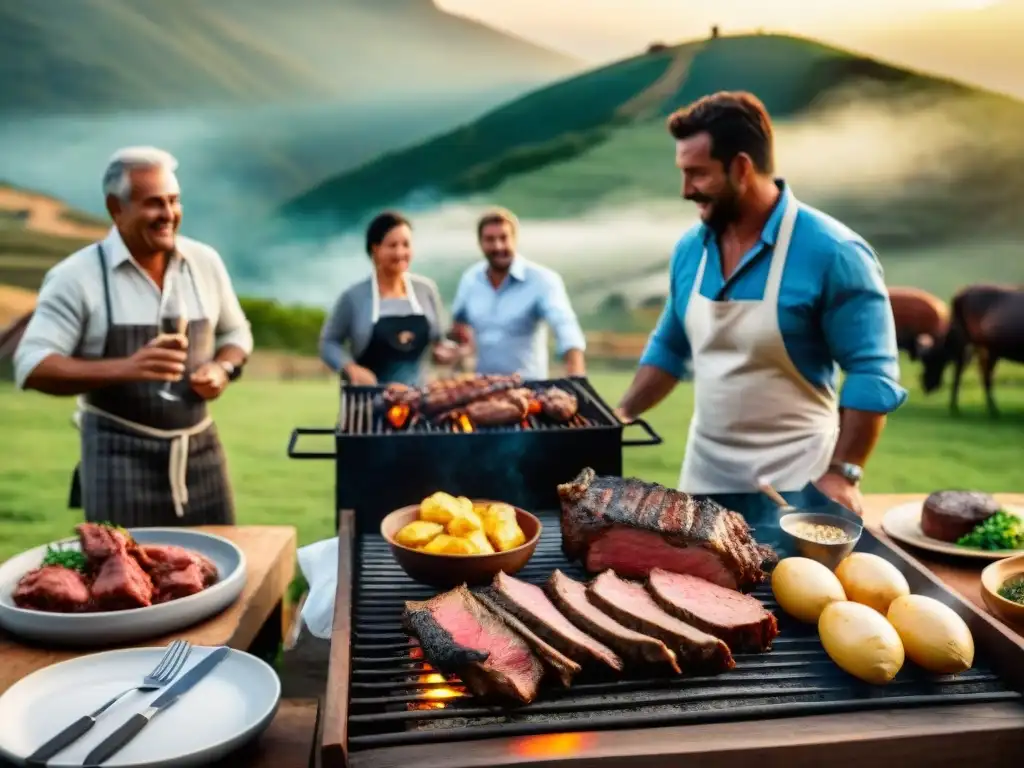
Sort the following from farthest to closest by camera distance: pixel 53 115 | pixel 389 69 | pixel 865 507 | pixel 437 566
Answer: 1. pixel 389 69
2. pixel 53 115
3. pixel 865 507
4. pixel 437 566

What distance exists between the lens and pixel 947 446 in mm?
11703

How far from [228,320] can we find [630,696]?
10.0 feet

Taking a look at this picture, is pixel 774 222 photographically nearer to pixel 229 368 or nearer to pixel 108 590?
pixel 229 368

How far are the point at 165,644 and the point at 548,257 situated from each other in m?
16.2

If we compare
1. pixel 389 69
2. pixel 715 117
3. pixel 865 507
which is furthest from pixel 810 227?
pixel 389 69

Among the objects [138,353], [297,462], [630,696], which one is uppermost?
[138,353]

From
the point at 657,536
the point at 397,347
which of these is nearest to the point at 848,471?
the point at 657,536

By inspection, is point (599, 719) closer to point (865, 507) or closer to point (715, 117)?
point (865, 507)

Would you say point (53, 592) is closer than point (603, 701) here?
No

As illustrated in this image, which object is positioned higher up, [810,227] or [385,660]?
[810,227]

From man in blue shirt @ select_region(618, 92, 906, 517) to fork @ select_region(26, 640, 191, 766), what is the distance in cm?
186

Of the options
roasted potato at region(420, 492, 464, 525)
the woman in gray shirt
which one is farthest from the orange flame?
the woman in gray shirt

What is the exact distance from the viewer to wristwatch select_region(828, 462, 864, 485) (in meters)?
3.07

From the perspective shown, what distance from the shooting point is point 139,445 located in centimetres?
391
